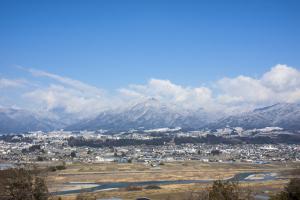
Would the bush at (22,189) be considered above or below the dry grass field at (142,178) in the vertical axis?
above

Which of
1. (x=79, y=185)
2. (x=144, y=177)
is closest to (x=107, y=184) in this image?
(x=79, y=185)

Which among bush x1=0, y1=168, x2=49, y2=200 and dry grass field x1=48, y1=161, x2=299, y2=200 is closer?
bush x1=0, y1=168, x2=49, y2=200

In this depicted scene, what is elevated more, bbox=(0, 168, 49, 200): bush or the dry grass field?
bbox=(0, 168, 49, 200): bush

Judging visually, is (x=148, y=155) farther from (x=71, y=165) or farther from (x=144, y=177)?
(x=144, y=177)

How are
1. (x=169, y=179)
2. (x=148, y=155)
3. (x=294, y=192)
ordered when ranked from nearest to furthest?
(x=294, y=192) → (x=169, y=179) → (x=148, y=155)

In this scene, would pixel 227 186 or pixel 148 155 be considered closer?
pixel 227 186

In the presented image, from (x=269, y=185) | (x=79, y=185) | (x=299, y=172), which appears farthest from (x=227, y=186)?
(x=299, y=172)

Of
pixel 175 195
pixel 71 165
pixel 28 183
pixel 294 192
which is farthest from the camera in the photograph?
pixel 71 165

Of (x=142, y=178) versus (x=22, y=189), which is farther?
(x=142, y=178)

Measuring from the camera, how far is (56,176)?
373 feet

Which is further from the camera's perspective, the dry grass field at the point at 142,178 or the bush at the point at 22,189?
the dry grass field at the point at 142,178

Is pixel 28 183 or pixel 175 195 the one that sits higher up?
pixel 28 183

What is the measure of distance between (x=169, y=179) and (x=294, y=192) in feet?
215

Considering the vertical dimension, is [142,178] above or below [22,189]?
below
